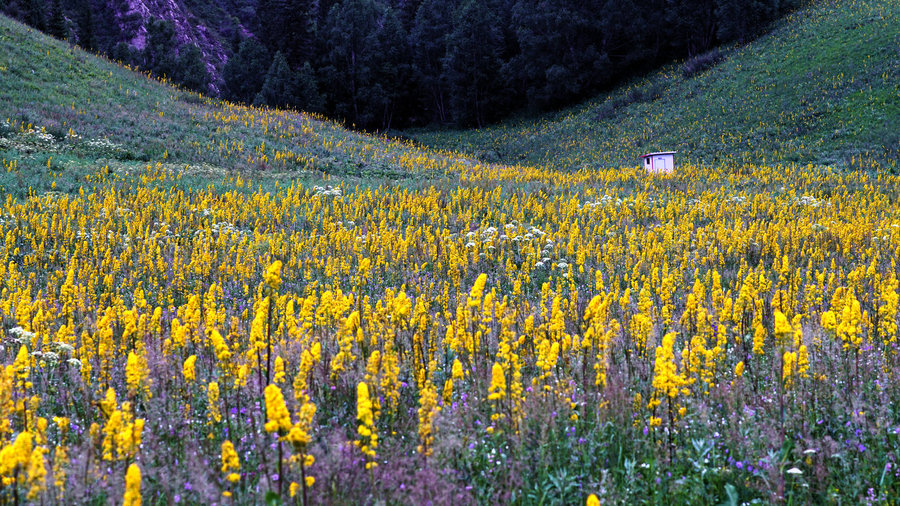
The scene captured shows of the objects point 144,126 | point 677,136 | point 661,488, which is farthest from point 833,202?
point 144,126

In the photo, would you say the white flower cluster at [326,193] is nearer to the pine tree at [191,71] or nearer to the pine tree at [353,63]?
the pine tree at [191,71]

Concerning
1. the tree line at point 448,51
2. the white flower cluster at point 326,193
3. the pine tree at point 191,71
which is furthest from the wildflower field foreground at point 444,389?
the tree line at point 448,51

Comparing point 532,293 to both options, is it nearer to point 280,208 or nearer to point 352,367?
point 352,367

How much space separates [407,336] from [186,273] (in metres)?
4.79

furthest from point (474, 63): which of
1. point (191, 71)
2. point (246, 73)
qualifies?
point (191, 71)

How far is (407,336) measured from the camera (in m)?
4.95

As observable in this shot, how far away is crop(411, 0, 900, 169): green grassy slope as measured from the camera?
93.1 ft

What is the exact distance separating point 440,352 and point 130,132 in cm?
2236

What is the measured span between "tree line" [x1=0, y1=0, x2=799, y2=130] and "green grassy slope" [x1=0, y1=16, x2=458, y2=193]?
16.8 m

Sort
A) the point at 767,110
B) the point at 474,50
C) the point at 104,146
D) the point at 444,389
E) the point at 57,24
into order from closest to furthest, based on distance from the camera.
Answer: the point at 444,389
the point at 104,146
the point at 767,110
the point at 57,24
the point at 474,50

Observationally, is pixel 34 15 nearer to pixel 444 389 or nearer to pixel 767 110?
pixel 767 110

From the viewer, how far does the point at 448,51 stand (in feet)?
180

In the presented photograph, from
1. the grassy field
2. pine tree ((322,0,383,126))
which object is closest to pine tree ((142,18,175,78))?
pine tree ((322,0,383,126))

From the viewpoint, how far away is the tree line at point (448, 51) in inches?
1871
